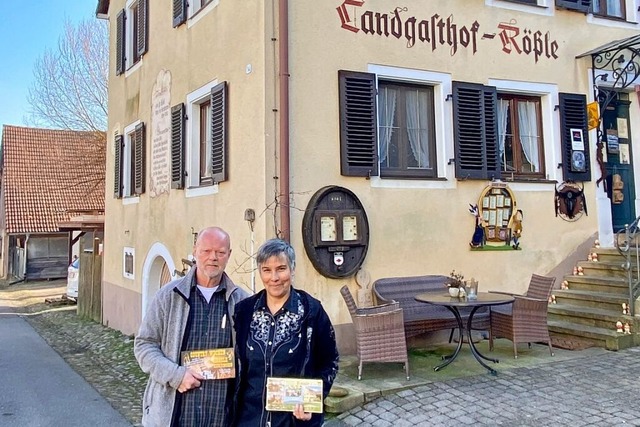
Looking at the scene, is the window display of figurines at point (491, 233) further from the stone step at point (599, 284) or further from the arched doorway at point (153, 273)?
the arched doorway at point (153, 273)

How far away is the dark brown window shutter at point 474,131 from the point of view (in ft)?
25.6

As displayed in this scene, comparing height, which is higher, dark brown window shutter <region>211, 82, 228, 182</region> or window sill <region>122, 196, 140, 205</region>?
dark brown window shutter <region>211, 82, 228, 182</region>

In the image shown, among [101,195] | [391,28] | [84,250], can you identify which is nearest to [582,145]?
[391,28]

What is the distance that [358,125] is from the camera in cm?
714

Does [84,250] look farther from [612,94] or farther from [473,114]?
[612,94]

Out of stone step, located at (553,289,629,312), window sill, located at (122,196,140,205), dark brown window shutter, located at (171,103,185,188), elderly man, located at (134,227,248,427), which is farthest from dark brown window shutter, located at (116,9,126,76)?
elderly man, located at (134,227,248,427)

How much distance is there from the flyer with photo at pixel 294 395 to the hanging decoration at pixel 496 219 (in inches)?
225

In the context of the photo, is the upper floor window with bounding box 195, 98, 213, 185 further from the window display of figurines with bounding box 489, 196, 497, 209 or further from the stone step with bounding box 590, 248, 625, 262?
the stone step with bounding box 590, 248, 625, 262

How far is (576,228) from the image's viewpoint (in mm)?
8734

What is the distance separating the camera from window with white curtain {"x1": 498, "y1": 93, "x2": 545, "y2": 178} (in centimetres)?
845

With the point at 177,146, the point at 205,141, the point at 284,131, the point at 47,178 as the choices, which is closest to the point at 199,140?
the point at 205,141

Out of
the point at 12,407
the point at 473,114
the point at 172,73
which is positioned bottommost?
the point at 12,407

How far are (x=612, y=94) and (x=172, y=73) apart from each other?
7.47 m

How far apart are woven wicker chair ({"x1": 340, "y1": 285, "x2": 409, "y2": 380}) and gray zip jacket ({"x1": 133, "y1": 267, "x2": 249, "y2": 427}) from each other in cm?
308
